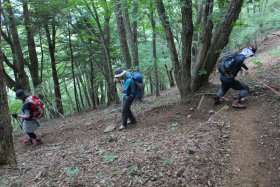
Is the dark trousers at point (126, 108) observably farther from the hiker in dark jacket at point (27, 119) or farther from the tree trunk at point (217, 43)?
the hiker in dark jacket at point (27, 119)

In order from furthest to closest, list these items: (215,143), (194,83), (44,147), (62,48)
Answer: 1. (62,48)
2. (194,83)
3. (44,147)
4. (215,143)

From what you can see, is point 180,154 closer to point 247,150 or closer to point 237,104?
point 247,150

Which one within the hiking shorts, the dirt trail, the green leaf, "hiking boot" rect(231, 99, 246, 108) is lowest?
the dirt trail

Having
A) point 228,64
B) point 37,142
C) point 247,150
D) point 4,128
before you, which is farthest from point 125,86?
point 247,150

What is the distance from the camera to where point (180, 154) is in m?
5.26

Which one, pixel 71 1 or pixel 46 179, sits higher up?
pixel 71 1

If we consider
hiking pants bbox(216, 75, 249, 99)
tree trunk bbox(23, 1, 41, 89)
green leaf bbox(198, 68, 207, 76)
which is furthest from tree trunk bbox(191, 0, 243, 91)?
tree trunk bbox(23, 1, 41, 89)

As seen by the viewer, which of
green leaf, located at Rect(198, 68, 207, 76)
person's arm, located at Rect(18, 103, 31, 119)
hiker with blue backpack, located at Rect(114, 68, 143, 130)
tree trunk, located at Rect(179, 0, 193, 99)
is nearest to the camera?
hiker with blue backpack, located at Rect(114, 68, 143, 130)

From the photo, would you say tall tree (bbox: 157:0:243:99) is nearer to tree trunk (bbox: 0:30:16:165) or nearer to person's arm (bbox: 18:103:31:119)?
person's arm (bbox: 18:103:31:119)

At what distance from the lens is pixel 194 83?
375 inches

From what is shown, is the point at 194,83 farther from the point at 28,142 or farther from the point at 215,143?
the point at 28,142

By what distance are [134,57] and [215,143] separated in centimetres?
774

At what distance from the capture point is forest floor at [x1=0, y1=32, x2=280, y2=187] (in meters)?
4.62

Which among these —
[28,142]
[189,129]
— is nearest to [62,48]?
[28,142]
